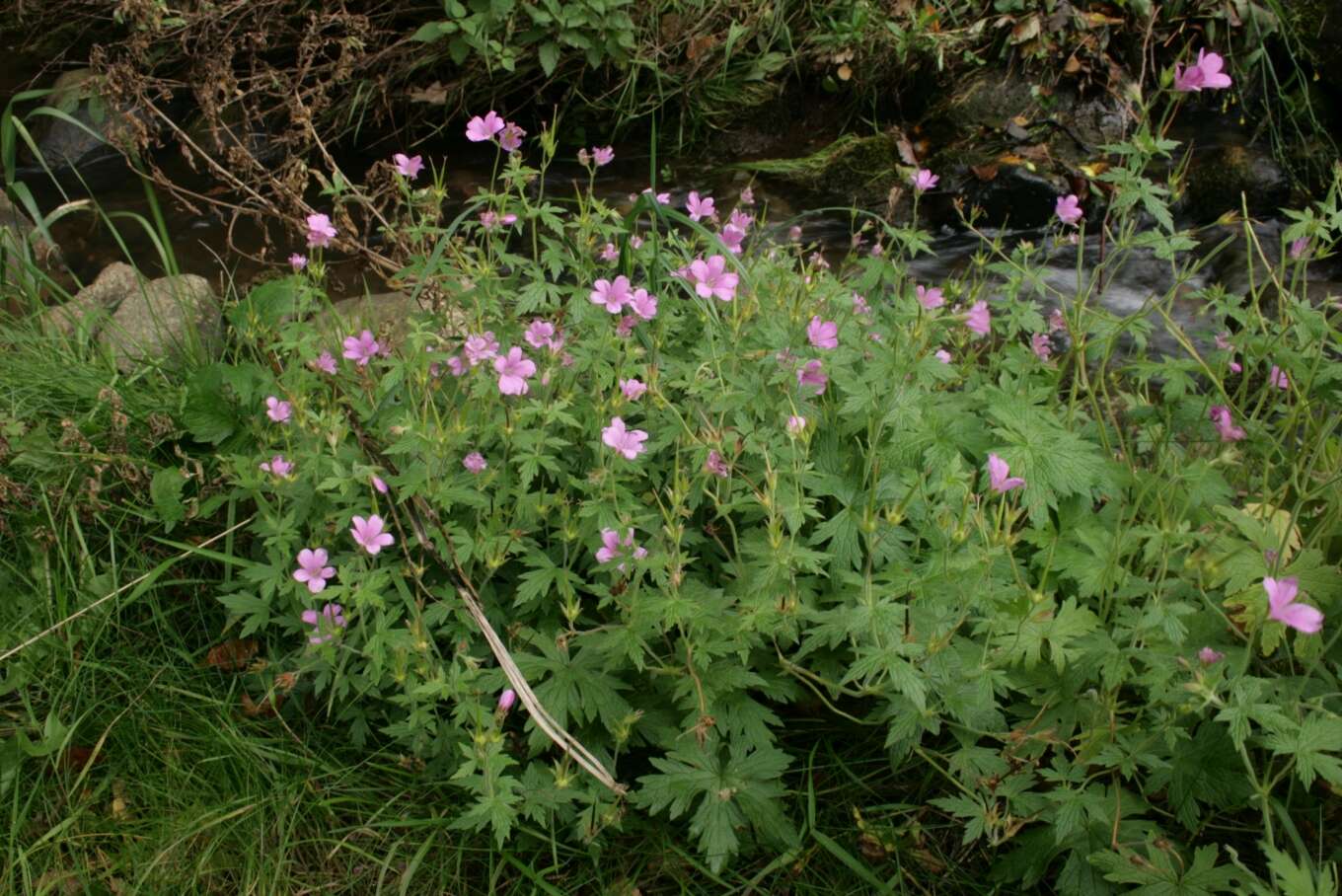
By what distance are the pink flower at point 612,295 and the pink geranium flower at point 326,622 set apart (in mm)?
721

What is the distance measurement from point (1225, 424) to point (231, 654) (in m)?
1.99

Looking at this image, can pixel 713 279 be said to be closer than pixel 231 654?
Yes

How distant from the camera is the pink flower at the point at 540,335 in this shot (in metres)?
2.04

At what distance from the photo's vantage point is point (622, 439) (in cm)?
179

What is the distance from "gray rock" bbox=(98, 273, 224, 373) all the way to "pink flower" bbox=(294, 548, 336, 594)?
3.85 ft

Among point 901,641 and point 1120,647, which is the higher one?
point 901,641

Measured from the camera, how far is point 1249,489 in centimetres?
219

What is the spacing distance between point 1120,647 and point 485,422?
1.15m

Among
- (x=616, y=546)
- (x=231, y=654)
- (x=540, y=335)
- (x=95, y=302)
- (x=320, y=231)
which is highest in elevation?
(x=320, y=231)

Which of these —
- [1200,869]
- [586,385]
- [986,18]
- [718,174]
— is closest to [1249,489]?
[1200,869]

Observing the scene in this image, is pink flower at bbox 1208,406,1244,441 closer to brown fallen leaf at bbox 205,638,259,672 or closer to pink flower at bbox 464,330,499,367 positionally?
pink flower at bbox 464,330,499,367

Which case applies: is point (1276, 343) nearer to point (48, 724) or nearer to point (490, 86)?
point (48, 724)

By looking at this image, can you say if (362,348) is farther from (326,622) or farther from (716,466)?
(716,466)

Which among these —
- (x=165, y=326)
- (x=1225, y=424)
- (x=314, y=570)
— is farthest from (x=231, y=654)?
(x=1225, y=424)
